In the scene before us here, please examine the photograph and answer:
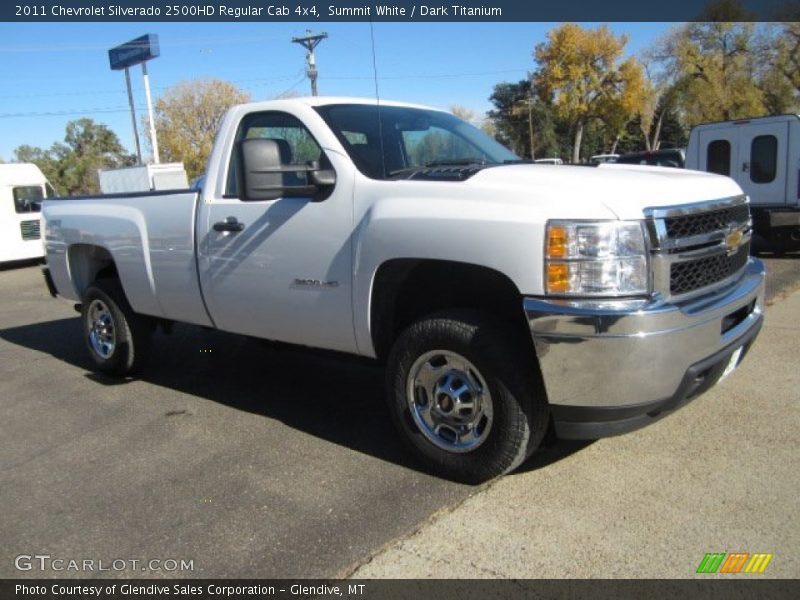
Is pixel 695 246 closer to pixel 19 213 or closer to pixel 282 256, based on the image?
pixel 282 256

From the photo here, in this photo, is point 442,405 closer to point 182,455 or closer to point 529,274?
point 529,274

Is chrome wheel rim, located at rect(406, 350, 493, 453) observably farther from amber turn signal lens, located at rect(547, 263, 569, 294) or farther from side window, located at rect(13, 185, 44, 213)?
side window, located at rect(13, 185, 44, 213)

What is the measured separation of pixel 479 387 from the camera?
3422mm

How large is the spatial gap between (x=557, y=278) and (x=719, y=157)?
1053 cm

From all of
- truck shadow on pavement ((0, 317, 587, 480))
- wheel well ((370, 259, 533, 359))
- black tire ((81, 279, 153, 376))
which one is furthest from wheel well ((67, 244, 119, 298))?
wheel well ((370, 259, 533, 359))

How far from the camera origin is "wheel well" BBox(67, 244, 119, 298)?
590cm

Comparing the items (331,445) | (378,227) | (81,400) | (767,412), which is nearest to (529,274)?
(378,227)

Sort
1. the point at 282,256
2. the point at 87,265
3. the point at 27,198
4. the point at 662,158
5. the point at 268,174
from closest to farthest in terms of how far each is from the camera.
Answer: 1. the point at 268,174
2. the point at 282,256
3. the point at 87,265
4. the point at 662,158
5. the point at 27,198

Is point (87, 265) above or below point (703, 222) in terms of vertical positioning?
below

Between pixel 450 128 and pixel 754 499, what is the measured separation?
9.42ft

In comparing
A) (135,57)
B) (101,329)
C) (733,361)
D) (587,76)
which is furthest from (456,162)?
(587,76)

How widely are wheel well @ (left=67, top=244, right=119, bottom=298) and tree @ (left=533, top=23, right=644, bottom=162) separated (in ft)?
146

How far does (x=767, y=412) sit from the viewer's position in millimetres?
4254

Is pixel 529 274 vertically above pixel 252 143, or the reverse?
pixel 252 143
